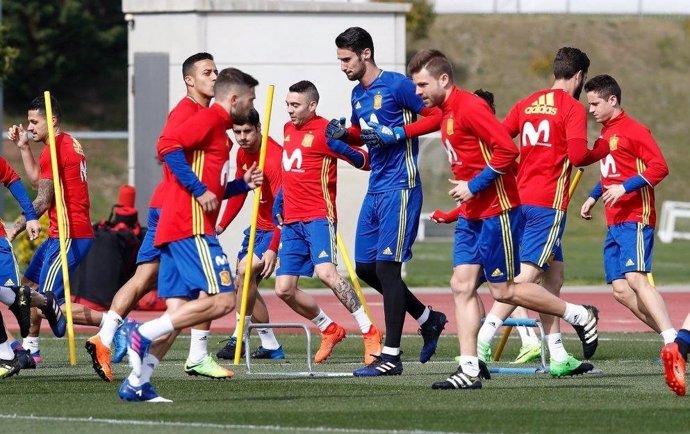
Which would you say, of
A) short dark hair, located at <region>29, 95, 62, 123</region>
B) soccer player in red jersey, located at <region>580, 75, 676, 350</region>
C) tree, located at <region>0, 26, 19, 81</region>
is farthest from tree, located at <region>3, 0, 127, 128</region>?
soccer player in red jersey, located at <region>580, 75, 676, 350</region>

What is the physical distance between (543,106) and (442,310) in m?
8.35

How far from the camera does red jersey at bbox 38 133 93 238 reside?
14352mm

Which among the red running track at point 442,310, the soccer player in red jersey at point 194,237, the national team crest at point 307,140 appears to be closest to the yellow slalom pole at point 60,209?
the national team crest at point 307,140

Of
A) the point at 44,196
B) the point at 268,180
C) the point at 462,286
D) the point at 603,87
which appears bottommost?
the point at 462,286

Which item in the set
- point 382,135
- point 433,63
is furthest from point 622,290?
point 433,63

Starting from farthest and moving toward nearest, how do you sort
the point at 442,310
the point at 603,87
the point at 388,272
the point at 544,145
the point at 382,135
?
1. the point at 442,310
2. the point at 603,87
3. the point at 544,145
4. the point at 388,272
5. the point at 382,135

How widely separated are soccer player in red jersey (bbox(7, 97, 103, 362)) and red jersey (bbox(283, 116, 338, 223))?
5.99ft

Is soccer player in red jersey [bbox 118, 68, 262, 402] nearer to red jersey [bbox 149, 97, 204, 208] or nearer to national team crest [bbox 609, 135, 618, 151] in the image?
red jersey [bbox 149, 97, 204, 208]

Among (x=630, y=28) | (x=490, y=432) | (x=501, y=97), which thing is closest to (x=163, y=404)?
(x=490, y=432)

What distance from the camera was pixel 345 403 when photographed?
34.1 feet

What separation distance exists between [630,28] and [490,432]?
67317 mm

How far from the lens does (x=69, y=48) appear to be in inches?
2744

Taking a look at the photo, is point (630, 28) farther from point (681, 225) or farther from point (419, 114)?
point (419, 114)

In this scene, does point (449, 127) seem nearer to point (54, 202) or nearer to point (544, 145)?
point (544, 145)
